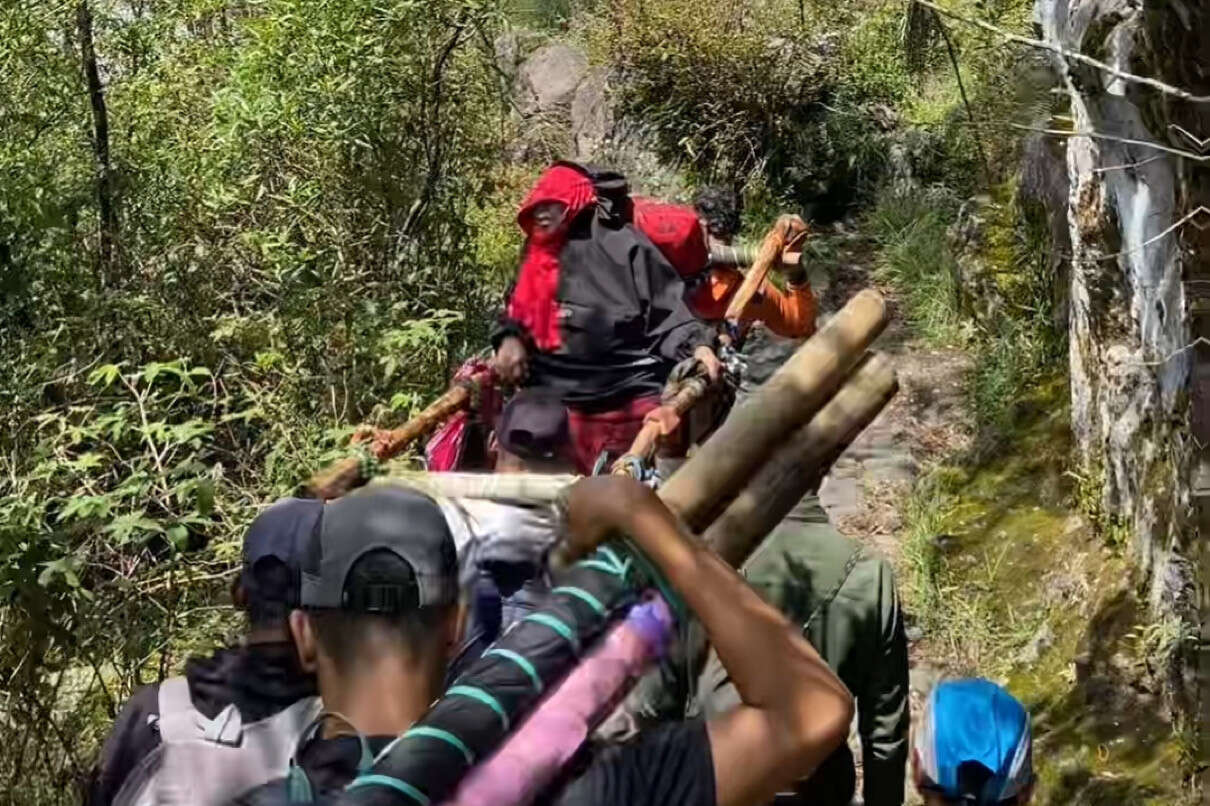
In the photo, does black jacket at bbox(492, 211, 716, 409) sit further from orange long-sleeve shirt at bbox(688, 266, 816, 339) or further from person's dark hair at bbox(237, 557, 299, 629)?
person's dark hair at bbox(237, 557, 299, 629)

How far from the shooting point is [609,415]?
482 cm

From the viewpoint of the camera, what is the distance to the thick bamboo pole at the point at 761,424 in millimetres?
1883

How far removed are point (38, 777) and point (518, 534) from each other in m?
2.15

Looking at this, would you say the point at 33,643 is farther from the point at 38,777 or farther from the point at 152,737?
the point at 152,737

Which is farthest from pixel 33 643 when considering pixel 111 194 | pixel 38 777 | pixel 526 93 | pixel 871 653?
pixel 526 93

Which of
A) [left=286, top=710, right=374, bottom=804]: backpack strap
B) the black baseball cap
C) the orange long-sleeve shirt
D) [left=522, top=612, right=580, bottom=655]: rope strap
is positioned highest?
[left=522, top=612, right=580, bottom=655]: rope strap

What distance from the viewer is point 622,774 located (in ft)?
5.07

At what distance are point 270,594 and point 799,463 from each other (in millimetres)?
774

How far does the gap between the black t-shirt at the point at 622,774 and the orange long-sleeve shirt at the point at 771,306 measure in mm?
3457

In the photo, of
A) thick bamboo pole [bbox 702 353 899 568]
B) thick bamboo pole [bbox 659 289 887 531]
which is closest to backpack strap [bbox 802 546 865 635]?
thick bamboo pole [bbox 702 353 899 568]

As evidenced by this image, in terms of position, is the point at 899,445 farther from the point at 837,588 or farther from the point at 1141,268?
the point at 837,588

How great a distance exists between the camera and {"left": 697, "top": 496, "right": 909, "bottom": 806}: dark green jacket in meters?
2.72

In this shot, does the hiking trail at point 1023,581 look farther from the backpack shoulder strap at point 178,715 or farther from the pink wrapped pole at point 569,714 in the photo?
the backpack shoulder strap at point 178,715

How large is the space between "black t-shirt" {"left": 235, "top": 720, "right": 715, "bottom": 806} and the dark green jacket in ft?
3.64
